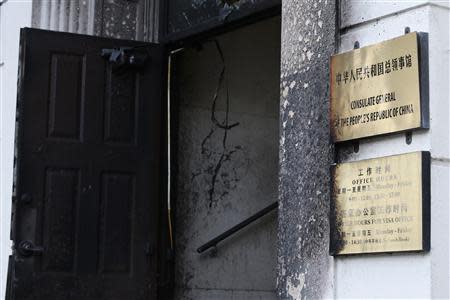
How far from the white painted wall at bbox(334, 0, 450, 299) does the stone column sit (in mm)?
136

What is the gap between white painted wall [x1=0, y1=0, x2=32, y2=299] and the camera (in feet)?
21.2

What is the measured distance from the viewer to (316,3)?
4.31m

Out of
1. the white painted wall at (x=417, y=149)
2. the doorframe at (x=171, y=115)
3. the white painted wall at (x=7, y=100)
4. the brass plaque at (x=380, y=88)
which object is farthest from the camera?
the white painted wall at (x=7, y=100)

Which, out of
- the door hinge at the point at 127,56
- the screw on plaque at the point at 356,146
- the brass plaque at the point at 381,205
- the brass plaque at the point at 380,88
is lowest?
the brass plaque at the point at 381,205

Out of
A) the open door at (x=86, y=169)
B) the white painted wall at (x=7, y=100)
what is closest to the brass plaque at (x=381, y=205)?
the open door at (x=86, y=169)

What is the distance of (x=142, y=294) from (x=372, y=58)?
2.62 m

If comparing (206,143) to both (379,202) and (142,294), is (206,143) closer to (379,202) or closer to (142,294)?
(142,294)

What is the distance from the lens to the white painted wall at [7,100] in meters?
6.48

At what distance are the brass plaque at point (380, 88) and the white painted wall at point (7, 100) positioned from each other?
3095 mm

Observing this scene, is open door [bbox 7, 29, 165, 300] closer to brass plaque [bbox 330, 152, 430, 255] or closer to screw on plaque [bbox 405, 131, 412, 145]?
brass plaque [bbox 330, 152, 430, 255]

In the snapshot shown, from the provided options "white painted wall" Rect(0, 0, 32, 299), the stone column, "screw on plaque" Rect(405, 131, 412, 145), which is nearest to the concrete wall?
"white painted wall" Rect(0, 0, 32, 299)

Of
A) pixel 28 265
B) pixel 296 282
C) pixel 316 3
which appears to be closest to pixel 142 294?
pixel 28 265

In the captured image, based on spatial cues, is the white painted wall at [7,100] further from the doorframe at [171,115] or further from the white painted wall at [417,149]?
the white painted wall at [417,149]

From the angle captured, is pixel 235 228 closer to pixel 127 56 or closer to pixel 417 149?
pixel 127 56
